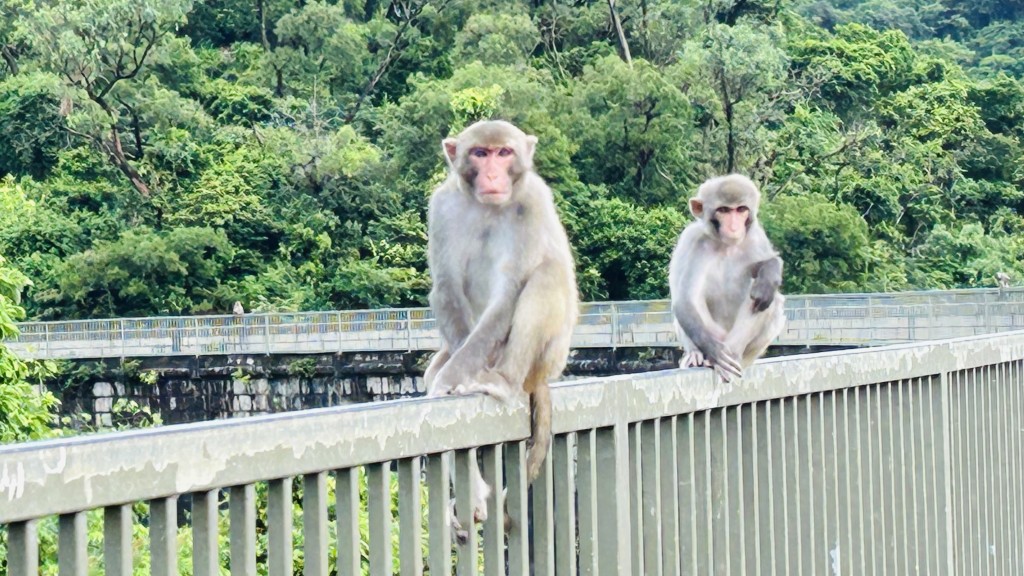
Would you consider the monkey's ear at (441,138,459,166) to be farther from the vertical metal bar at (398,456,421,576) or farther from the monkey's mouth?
the vertical metal bar at (398,456,421,576)

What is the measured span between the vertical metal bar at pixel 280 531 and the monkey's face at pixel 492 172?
180 cm

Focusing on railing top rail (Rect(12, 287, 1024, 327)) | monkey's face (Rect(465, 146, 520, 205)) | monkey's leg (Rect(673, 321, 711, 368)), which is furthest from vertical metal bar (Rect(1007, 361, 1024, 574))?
railing top rail (Rect(12, 287, 1024, 327))

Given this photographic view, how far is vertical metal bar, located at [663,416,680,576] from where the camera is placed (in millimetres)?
2582

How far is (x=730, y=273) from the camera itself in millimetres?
4938

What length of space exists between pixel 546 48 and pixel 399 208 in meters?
8.78

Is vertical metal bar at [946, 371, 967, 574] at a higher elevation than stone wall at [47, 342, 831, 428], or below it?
higher

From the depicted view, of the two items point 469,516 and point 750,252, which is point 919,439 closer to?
point 750,252

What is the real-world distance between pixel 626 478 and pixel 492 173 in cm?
116

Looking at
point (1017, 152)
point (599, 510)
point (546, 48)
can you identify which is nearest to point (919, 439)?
point (599, 510)

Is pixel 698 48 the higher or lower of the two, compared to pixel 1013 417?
higher

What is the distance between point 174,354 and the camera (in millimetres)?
24812

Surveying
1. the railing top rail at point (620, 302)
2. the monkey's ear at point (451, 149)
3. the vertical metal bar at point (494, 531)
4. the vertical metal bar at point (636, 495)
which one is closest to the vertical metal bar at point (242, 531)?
the vertical metal bar at point (494, 531)

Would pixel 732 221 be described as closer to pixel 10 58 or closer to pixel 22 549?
pixel 22 549

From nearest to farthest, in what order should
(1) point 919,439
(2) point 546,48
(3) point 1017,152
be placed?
(1) point 919,439, (3) point 1017,152, (2) point 546,48
